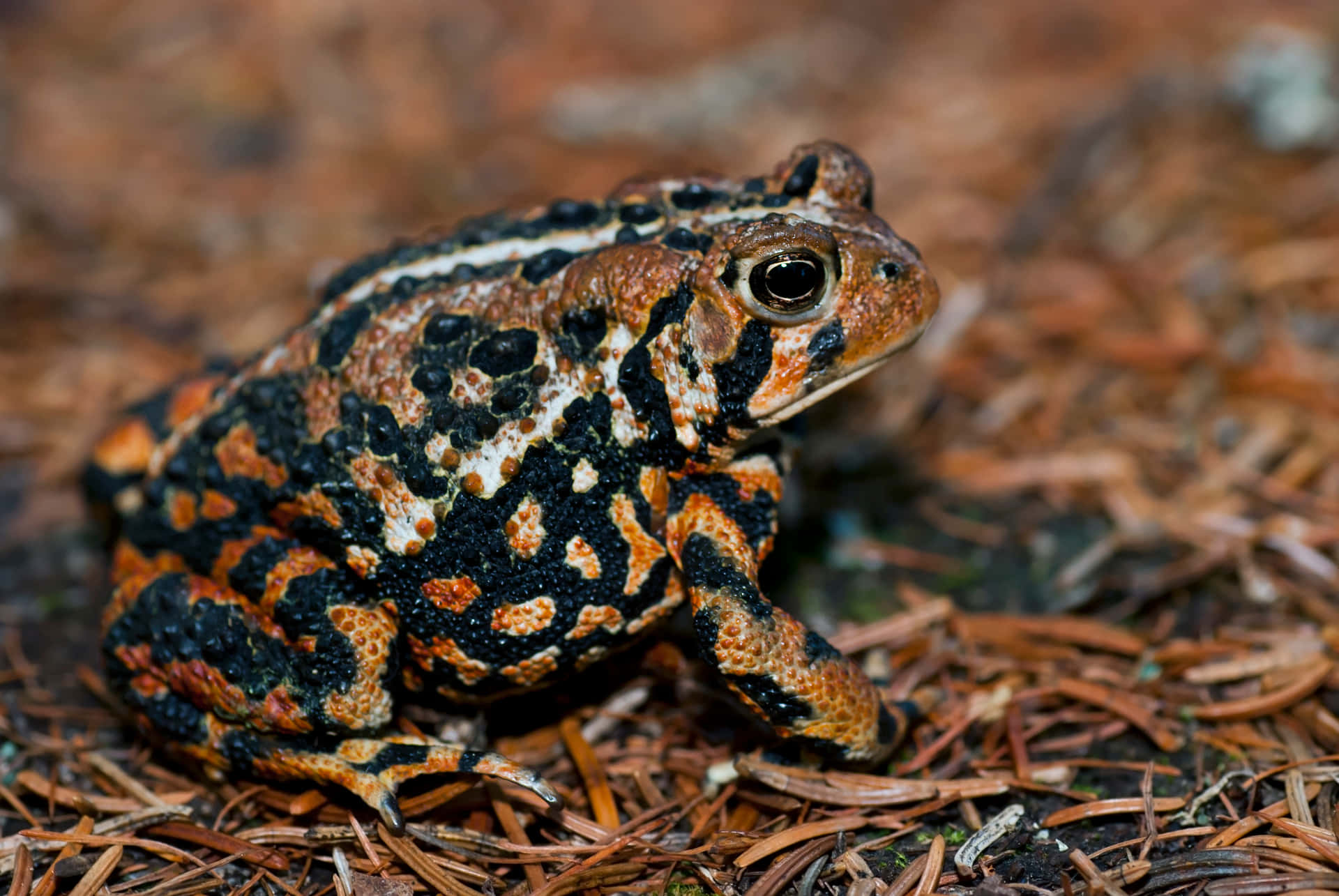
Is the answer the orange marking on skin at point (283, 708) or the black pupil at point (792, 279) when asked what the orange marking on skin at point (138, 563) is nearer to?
the orange marking on skin at point (283, 708)

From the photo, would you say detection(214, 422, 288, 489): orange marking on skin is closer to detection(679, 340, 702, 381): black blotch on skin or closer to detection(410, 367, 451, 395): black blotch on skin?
detection(410, 367, 451, 395): black blotch on skin

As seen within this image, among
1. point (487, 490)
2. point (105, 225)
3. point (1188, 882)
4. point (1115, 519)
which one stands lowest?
point (1188, 882)

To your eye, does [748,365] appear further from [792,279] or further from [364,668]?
[364,668]

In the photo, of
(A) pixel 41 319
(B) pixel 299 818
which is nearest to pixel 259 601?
(B) pixel 299 818

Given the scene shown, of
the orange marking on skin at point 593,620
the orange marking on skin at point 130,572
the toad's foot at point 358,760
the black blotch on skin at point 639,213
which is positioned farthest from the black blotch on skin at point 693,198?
the orange marking on skin at point 130,572

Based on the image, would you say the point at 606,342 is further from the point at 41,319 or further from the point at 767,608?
the point at 41,319

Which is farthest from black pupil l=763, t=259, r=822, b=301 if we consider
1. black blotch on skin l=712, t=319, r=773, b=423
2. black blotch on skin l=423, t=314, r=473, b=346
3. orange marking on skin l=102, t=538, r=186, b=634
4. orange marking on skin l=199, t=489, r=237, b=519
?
orange marking on skin l=102, t=538, r=186, b=634
